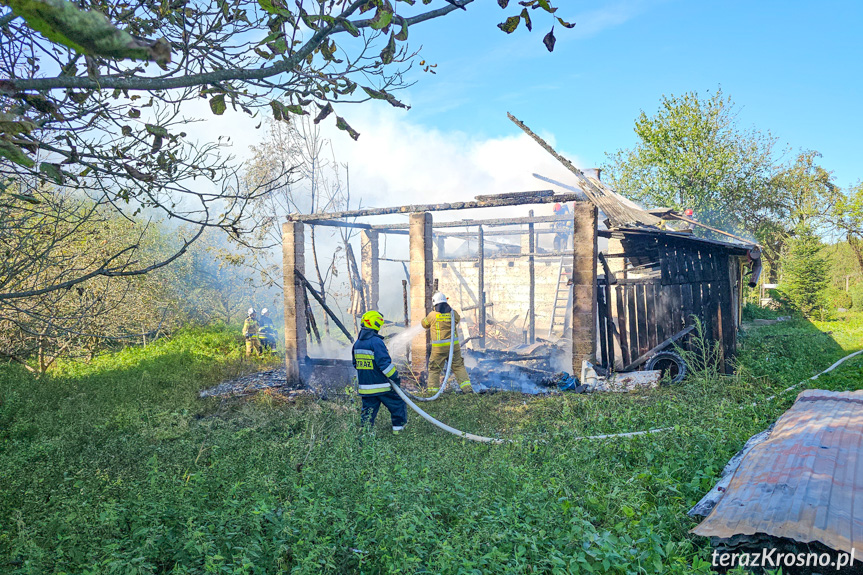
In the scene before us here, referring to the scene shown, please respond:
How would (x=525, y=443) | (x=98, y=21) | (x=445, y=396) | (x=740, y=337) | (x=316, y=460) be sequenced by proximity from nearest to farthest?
(x=98, y=21) → (x=316, y=460) → (x=525, y=443) → (x=445, y=396) → (x=740, y=337)

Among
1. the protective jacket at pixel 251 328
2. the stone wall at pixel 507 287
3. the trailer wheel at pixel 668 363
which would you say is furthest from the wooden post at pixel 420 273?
the stone wall at pixel 507 287

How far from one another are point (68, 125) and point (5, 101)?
0.33 m

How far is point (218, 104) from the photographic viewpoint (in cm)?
A: 271

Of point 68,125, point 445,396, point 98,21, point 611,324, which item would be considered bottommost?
point 445,396

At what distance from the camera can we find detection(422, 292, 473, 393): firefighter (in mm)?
9477

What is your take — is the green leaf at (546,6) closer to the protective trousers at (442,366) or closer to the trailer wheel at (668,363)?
the protective trousers at (442,366)

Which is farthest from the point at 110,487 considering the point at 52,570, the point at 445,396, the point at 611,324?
the point at 611,324

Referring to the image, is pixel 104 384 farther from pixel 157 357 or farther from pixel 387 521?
pixel 387 521

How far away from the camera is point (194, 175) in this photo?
3.40m

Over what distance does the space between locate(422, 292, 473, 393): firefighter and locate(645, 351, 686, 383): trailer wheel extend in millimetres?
3552

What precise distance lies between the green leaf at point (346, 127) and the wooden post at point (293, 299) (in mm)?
8506

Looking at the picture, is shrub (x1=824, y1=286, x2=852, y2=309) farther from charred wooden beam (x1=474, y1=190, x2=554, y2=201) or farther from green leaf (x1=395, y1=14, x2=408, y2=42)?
green leaf (x1=395, y1=14, x2=408, y2=42)

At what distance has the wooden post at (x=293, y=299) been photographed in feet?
36.0

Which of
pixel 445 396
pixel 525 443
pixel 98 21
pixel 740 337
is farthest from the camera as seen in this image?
pixel 740 337
